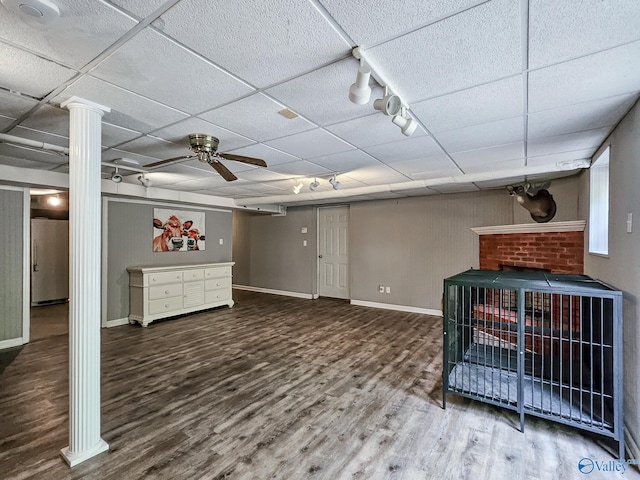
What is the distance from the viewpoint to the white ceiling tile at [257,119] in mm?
2062

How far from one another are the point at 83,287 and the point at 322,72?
1.95m

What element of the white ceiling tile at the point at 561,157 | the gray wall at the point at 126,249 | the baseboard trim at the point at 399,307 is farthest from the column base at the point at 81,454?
the baseboard trim at the point at 399,307

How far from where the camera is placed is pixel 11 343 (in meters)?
4.11

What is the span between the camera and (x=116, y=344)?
4.12 m

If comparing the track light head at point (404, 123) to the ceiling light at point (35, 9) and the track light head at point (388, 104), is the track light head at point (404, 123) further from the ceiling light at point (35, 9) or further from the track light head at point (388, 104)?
the ceiling light at point (35, 9)

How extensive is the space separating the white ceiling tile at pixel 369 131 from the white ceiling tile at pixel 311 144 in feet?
0.35

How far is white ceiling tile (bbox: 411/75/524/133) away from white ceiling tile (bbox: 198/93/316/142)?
89cm

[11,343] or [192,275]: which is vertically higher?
[192,275]

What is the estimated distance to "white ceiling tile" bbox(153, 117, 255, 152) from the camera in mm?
2406

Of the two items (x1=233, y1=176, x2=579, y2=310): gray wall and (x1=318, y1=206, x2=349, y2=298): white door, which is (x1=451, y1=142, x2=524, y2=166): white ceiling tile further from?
(x1=318, y1=206, x2=349, y2=298): white door

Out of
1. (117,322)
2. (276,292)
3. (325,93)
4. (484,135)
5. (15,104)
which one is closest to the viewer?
(325,93)

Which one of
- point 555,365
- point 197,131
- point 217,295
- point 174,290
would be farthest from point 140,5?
point 217,295

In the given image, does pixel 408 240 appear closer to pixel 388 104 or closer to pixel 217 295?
pixel 217 295

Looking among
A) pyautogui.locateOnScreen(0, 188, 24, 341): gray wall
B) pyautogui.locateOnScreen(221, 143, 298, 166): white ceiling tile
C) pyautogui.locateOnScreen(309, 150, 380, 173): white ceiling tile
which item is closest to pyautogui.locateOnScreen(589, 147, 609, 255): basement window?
pyautogui.locateOnScreen(309, 150, 380, 173): white ceiling tile
